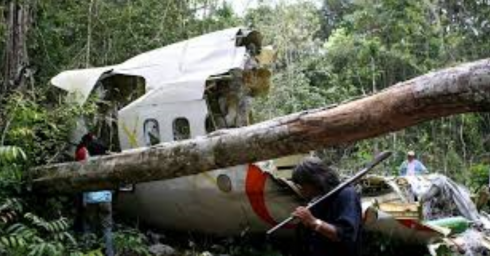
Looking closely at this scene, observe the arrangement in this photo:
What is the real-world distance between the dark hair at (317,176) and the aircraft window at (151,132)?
16.2 ft

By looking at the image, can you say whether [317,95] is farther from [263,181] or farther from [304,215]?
[304,215]

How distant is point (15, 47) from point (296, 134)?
4752mm

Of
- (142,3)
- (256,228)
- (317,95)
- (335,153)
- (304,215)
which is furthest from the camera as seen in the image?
(317,95)

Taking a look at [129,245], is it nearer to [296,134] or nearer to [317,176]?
[296,134]

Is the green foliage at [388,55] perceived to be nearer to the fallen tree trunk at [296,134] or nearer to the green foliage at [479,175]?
the green foliage at [479,175]

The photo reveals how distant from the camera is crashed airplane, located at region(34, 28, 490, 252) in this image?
834 centimetres

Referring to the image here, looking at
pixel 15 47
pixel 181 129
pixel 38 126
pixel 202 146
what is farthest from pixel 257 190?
pixel 15 47

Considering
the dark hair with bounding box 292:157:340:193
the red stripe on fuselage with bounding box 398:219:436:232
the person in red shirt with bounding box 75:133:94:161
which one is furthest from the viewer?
the red stripe on fuselage with bounding box 398:219:436:232

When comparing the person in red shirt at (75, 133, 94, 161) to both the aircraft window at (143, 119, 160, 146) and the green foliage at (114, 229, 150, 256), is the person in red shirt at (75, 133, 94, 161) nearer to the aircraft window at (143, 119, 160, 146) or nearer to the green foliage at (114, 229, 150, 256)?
the aircraft window at (143, 119, 160, 146)

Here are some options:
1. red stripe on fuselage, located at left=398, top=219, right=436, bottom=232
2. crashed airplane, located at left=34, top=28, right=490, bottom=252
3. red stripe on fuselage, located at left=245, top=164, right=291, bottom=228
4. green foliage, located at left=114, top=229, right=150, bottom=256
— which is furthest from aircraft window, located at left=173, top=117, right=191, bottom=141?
red stripe on fuselage, located at left=398, top=219, right=436, bottom=232

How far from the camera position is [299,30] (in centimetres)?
2480

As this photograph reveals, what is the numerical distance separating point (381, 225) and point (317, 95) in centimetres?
1350

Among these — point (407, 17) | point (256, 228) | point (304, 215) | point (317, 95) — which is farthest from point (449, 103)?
point (407, 17)

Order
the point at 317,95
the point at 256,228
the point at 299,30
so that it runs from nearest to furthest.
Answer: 1. the point at 256,228
2. the point at 317,95
3. the point at 299,30
